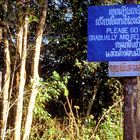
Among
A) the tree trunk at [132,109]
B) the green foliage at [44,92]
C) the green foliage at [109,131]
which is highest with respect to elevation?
the green foliage at [44,92]

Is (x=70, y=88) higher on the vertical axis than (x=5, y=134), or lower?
higher

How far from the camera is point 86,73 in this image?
47.5 feet

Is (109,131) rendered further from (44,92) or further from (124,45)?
(124,45)

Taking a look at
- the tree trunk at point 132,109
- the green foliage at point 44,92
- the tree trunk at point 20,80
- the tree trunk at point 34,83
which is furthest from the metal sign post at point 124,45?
the green foliage at point 44,92

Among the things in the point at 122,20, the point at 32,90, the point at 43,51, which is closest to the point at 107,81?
the point at 43,51

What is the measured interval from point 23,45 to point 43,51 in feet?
16.3

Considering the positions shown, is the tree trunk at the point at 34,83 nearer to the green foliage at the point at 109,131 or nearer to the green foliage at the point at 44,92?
the green foliage at the point at 44,92

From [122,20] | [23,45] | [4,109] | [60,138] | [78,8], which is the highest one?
[78,8]

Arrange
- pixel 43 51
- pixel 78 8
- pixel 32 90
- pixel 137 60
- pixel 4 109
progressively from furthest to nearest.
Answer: pixel 43 51
pixel 78 8
pixel 32 90
pixel 4 109
pixel 137 60

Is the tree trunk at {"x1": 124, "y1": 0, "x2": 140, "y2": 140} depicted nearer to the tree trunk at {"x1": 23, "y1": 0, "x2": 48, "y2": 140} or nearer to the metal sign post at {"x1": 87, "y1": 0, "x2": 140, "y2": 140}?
the metal sign post at {"x1": 87, "y1": 0, "x2": 140, "y2": 140}

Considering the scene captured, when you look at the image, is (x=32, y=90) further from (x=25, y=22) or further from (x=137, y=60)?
(x=137, y=60)

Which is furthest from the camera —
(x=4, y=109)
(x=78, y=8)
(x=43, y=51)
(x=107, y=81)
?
(x=107, y=81)

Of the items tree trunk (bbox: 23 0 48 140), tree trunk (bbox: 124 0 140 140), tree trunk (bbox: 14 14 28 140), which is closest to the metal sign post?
tree trunk (bbox: 124 0 140 140)

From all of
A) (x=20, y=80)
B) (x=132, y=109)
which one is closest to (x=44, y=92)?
(x=20, y=80)
